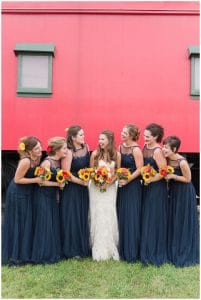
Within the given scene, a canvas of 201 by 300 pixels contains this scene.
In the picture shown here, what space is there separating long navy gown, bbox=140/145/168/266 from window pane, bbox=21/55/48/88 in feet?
9.57

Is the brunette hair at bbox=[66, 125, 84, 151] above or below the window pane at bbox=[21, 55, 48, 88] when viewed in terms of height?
below

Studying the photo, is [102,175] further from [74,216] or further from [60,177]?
[74,216]

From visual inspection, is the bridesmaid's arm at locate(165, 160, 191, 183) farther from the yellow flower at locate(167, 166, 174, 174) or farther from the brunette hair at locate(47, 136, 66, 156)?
the brunette hair at locate(47, 136, 66, 156)

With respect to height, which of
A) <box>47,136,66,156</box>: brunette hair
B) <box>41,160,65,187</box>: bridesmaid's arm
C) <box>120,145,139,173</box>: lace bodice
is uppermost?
<box>47,136,66,156</box>: brunette hair

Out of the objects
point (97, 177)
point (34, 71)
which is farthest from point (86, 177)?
point (34, 71)

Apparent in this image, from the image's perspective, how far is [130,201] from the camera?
482cm

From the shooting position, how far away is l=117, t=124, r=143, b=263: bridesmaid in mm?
4754

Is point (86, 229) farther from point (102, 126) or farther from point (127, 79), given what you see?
point (127, 79)

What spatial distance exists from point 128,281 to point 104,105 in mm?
3396

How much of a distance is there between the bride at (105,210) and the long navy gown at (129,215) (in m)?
0.09

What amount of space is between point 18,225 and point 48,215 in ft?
1.23

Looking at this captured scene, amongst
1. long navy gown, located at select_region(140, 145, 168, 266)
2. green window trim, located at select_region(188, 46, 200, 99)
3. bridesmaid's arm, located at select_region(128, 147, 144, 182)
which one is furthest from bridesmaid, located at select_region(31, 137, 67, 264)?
green window trim, located at select_region(188, 46, 200, 99)

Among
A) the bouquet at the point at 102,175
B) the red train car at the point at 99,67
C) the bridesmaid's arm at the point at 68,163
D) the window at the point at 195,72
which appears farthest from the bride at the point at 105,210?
the window at the point at 195,72

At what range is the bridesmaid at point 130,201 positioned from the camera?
475 cm
